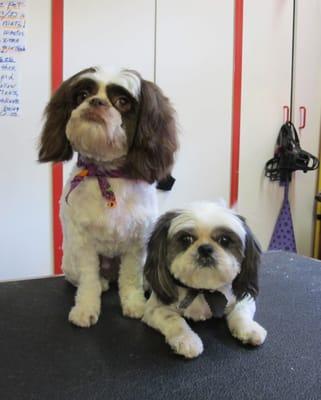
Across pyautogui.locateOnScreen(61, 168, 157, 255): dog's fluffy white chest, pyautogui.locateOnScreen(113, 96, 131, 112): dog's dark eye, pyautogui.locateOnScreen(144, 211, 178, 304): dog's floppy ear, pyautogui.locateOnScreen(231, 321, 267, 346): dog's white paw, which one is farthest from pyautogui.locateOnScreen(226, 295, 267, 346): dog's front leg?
pyautogui.locateOnScreen(113, 96, 131, 112): dog's dark eye

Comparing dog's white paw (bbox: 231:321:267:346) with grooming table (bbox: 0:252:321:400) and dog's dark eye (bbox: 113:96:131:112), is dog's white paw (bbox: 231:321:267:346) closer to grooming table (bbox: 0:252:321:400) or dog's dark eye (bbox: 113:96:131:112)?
grooming table (bbox: 0:252:321:400)

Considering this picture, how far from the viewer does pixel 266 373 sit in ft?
2.83

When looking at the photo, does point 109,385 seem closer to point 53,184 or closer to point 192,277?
point 192,277

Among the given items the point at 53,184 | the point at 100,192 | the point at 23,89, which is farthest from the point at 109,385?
the point at 23,89

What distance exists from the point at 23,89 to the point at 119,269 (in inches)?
49.5

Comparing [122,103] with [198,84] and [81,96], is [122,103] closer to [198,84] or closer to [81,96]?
[81,96]

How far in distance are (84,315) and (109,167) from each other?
361mm

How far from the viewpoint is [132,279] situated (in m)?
1.15

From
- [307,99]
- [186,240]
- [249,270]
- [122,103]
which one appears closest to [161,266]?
[186,240]

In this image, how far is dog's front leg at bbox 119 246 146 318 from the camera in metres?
1.13

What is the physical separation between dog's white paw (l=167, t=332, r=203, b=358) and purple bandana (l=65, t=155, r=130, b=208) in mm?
340

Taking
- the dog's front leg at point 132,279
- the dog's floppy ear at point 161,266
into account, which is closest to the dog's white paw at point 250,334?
the dog's floppy ear at point 161,266

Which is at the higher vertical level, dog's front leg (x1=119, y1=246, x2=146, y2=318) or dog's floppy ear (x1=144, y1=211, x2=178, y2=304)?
dog's floppy ear (x1=144, y1=211, x2=178, y2=304)

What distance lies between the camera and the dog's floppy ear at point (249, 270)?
95 centimetres
